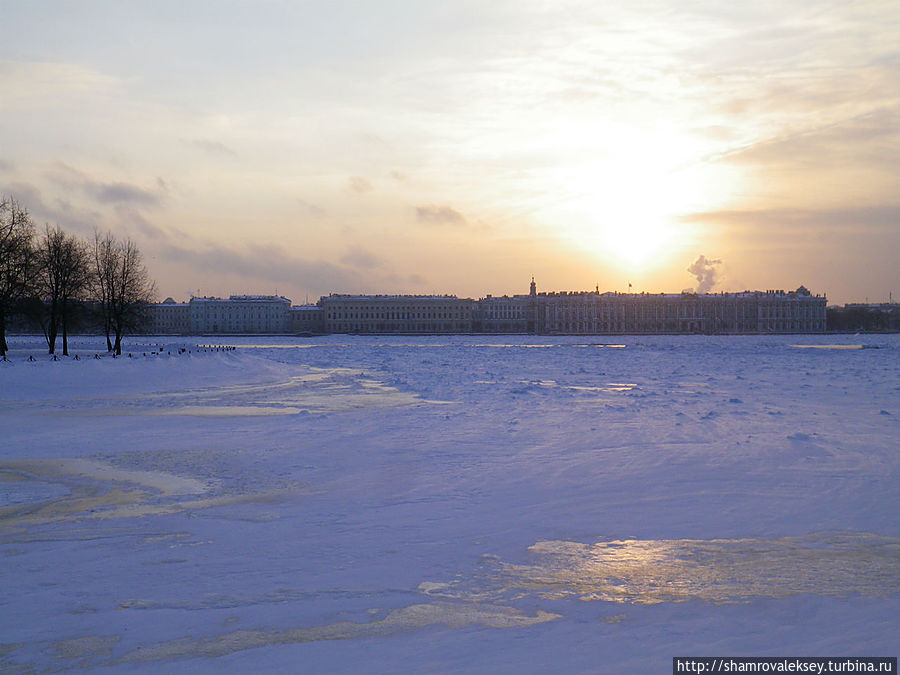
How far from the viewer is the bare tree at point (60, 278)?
3778 cm

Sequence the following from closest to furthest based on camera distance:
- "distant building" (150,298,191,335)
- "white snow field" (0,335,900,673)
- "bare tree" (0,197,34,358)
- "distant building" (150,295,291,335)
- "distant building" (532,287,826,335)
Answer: "white snow field" (0,335,900,673)
"bare tree" (0,197,34,358)
"distant building" (532,287,826,335)
"distant building" (150,295,291,335)
"distant building" (150,298,191,335)

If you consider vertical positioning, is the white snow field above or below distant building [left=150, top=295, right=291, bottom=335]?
below

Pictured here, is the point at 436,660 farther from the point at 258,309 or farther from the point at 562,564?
the point at 258,309

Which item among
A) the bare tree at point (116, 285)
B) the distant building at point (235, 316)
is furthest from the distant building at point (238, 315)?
the bare tree at point (116, 285)

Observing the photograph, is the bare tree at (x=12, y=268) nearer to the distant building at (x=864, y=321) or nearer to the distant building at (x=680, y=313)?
the distant building at (x=680, y=313)

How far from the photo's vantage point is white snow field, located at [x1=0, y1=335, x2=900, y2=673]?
16.5 ft

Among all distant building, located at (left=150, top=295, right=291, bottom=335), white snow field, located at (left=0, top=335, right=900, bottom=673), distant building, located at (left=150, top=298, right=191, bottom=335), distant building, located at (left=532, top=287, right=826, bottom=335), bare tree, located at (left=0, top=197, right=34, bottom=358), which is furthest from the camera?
distant building, located at (left=150, top=298, right=191, bottom=335)

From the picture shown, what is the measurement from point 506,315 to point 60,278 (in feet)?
389

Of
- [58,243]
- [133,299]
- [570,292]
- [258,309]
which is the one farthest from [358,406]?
[570,292]

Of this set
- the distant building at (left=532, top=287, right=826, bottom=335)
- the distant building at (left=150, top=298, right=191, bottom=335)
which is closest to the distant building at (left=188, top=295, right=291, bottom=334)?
the distant building at (left=150, top=298, right=191, bottom=335)

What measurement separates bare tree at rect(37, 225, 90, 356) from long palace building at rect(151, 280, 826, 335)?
99952 mm

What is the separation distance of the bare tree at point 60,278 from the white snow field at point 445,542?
23896 millimetres

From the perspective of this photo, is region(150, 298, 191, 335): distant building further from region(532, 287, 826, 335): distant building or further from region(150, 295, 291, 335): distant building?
region(532, 287, 826, 335): distant building

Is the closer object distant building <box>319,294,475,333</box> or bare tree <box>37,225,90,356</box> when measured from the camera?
bare tree <box>37,225,90,356</box>
